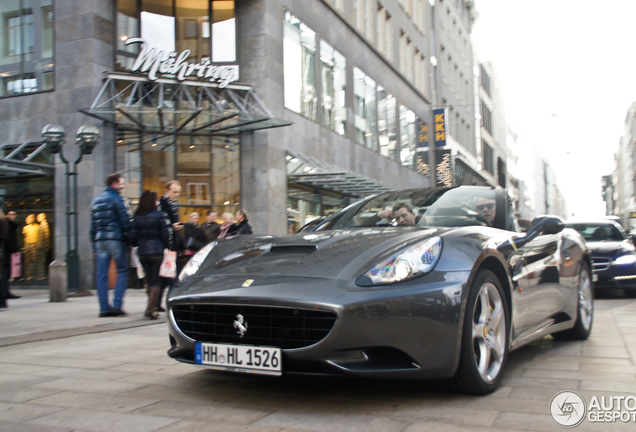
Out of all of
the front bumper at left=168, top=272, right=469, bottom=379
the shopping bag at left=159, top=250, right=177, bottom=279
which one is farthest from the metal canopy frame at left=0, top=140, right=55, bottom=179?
the front bumper at left=168, top=272, right=469, bottom=379

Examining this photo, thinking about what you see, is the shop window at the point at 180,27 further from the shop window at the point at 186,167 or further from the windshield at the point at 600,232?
the windshield at the point at 600,232

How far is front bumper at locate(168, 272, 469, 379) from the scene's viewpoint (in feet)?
9.77

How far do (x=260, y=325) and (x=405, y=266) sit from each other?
0.78 meters

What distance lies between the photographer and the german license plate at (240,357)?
308 centimetres

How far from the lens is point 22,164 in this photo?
13.8 metres

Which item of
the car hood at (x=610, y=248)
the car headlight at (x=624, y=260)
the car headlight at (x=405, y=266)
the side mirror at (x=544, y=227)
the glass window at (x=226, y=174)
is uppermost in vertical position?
the glass window at (x=226, y=174)

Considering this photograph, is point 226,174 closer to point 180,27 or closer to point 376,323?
point 180,27

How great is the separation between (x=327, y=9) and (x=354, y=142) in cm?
485

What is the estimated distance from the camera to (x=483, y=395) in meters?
3.40

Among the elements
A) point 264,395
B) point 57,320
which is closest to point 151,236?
point 57,320

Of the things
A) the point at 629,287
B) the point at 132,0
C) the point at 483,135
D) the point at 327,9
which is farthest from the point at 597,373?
the point at 483,135

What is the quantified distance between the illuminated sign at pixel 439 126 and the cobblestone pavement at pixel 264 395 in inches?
1267

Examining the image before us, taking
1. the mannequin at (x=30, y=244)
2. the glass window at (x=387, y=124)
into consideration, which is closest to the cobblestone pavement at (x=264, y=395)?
the mannequin at (x=30, y=244)

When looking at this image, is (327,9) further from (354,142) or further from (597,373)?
(597,373)
